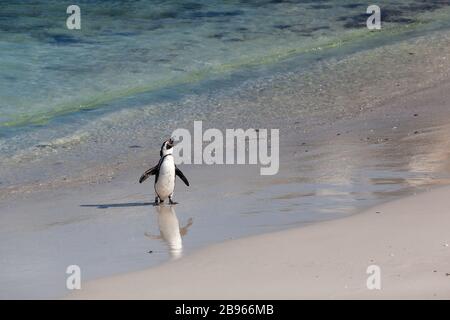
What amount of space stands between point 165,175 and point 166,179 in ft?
0.20

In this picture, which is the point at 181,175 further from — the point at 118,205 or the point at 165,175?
the point at 118,205

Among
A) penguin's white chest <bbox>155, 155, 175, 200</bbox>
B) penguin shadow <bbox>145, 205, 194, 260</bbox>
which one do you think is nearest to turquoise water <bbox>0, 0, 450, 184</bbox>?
penguin's white chest <bbox>155, 155, 175, 200</bbox>

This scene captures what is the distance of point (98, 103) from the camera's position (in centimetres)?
1229

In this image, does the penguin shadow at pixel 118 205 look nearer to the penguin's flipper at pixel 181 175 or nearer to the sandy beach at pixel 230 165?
the sandy beach at pixel 230 165

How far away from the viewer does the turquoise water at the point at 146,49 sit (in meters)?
11.9

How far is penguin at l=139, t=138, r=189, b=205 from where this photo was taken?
26.2 ft

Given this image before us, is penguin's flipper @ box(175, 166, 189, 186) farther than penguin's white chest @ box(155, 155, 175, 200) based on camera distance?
Yes

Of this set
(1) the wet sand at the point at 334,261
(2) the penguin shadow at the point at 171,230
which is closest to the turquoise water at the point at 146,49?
(2) the penguin shadow at the point at 171,230

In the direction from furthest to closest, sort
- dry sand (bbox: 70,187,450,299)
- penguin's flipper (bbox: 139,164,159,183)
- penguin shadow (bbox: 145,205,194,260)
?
penguin's flipper (bbox: 139,164,159,183), penguin shadow (bbox: 145,205,194,260), dry sand (bbox: 70,187,450,299)

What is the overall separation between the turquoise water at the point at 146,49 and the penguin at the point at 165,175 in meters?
2.00

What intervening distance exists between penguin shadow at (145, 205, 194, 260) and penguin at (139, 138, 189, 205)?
13 cm

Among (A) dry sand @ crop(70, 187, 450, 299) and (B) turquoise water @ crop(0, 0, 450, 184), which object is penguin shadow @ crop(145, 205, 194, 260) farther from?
(B) turquoise water @ crop(0, 0, 450, 184)
